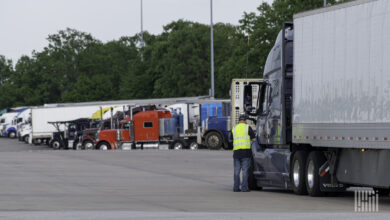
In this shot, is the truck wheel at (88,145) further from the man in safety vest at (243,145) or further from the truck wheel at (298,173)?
the truck wheel at (298,173)

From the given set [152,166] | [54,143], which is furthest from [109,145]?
[152,166]

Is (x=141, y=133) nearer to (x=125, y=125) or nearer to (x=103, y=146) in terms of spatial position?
(x=125, y=125)

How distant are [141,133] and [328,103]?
39.3m

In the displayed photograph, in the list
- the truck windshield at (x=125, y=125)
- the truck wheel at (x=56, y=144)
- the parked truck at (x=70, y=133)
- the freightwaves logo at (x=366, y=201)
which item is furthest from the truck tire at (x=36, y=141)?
the freightwaves logo at (x=366, y=201)

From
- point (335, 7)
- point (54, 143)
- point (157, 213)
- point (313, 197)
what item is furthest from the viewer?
point (54, 143)

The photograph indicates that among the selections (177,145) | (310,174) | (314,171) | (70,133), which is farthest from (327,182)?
(70,133)

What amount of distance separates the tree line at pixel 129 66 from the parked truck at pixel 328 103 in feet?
163

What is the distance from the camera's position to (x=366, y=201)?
57.5 ft

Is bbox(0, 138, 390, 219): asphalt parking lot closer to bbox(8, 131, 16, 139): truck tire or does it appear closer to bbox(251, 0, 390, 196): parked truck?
bbox(251, 0, 390, 196): parked truck

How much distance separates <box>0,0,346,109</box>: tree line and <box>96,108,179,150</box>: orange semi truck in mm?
14299

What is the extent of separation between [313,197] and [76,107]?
5193 centimetres

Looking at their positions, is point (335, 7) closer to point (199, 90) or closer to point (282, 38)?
point (282, 38)

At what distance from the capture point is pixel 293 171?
62.3 feet

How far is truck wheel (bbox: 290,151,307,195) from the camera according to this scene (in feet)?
60.6
